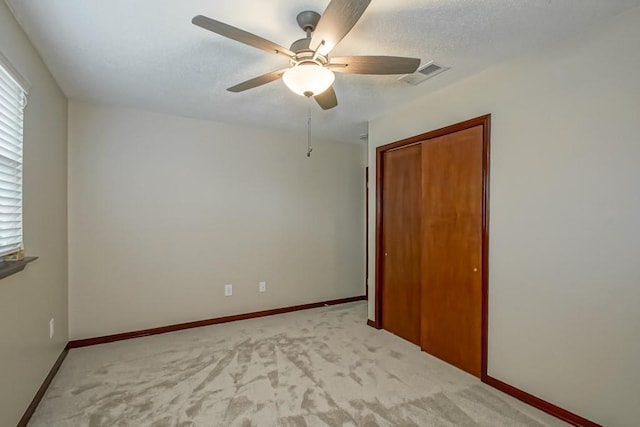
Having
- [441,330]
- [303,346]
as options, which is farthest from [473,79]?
[303,346]

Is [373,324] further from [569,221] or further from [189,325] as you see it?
[569,221]

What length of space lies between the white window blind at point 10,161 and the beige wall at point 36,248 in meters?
0.10

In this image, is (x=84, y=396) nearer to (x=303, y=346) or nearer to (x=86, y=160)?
(x=303, y=346)

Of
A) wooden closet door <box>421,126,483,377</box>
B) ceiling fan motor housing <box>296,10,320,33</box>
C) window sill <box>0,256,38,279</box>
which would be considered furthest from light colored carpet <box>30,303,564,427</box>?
ceiling fan motor housing <box>296,10,320,33</box>

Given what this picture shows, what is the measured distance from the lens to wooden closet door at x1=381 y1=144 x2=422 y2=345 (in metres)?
3.08

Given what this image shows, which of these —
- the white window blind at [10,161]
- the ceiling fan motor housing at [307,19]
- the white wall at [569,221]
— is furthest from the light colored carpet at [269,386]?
the ceiling fan motor housing at [307,19]

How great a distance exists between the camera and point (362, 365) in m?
2.62

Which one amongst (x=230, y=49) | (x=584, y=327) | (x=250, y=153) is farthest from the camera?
(x=250, y=153)

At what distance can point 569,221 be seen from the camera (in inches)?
76.9

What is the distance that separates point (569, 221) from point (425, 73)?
4.75ft

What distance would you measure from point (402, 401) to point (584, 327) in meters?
1.22

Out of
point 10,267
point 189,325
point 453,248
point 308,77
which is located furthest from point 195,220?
point 453,248

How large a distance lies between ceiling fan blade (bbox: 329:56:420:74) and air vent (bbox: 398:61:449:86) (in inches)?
26.5

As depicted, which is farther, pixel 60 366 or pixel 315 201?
pixel 315 201
